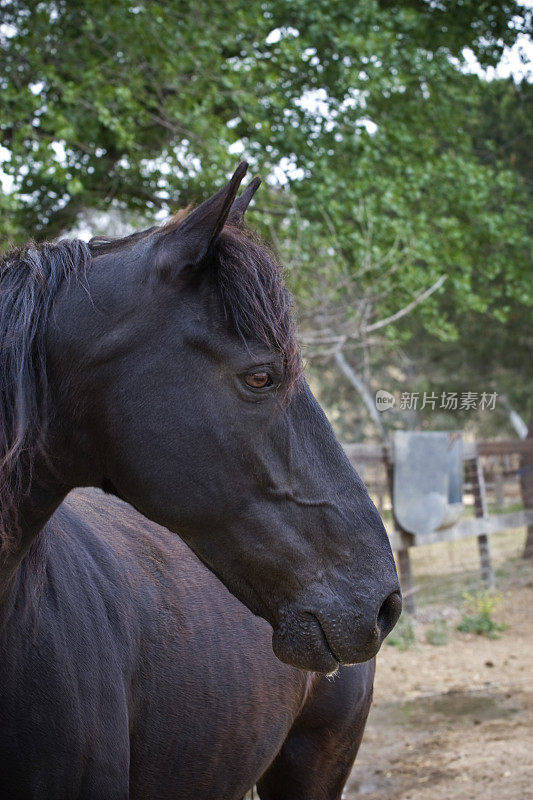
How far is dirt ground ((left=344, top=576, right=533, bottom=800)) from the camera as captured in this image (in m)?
4.54

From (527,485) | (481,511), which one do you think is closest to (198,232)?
(481,511)

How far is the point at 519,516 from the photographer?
11234 millimetres

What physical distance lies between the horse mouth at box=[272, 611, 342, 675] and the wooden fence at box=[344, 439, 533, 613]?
6.30m

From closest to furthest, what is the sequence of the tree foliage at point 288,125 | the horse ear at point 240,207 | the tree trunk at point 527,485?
the horse ear at point 240,207 < the tree foliage at point 288,125 < the tree trunk at point 527,485

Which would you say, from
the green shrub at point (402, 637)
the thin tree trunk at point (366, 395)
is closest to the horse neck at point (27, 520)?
the green shrub at point (402, 637)

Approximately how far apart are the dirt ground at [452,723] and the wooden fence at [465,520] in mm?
823

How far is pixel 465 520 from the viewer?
9.79 metres

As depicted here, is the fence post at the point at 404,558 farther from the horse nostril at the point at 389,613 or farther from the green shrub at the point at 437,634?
the horse nostril at the point at 389,613

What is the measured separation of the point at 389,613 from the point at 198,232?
2.98 feet

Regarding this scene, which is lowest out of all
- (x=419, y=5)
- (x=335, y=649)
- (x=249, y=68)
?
(x=335, y=649)

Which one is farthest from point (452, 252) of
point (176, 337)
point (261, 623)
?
point (176, 337)

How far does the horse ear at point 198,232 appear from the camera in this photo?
1.59 m

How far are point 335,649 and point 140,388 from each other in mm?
678

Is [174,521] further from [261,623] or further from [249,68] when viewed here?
[249,68]
